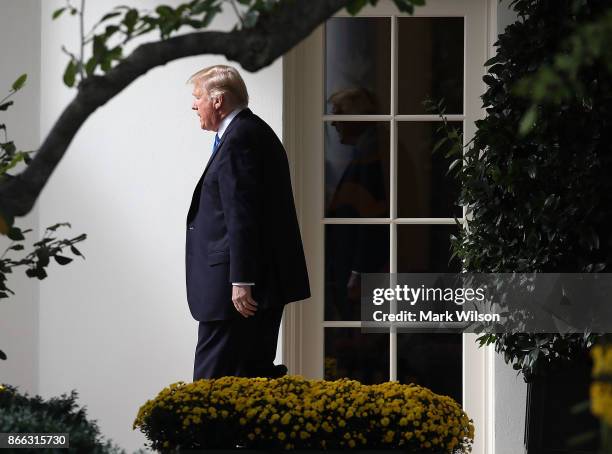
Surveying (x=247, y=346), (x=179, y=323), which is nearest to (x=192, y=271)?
(x=247, y=346)

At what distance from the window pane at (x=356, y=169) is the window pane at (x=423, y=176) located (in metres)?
0.07

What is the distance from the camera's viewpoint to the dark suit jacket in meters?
3.52

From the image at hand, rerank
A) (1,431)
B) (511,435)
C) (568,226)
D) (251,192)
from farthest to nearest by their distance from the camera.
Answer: (511,435) → (568,226) → (251,192) → (1,431)

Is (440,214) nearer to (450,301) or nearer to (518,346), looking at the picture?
(450,301)

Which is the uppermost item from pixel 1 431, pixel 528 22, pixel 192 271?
pixel 528 22

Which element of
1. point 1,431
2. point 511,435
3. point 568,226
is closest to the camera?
point 1,431

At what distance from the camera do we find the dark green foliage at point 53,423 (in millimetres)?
2365

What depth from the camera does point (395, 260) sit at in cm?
478

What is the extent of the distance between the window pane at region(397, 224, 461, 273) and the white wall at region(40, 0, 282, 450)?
92 cm

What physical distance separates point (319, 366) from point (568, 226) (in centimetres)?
141

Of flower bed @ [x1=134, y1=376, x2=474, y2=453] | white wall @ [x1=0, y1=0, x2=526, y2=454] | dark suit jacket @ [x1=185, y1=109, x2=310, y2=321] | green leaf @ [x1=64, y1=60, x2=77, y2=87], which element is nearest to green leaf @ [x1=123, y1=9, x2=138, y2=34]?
green leaf @ [x1=64, y1=60, x2=77, y2=87]

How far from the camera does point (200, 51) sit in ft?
5.85

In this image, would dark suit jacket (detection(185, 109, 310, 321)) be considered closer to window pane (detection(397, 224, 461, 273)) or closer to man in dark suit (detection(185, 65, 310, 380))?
man in dark suit (detection(185, 65, 310, 380))

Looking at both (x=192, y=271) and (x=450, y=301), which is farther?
(x=450, y=301)
